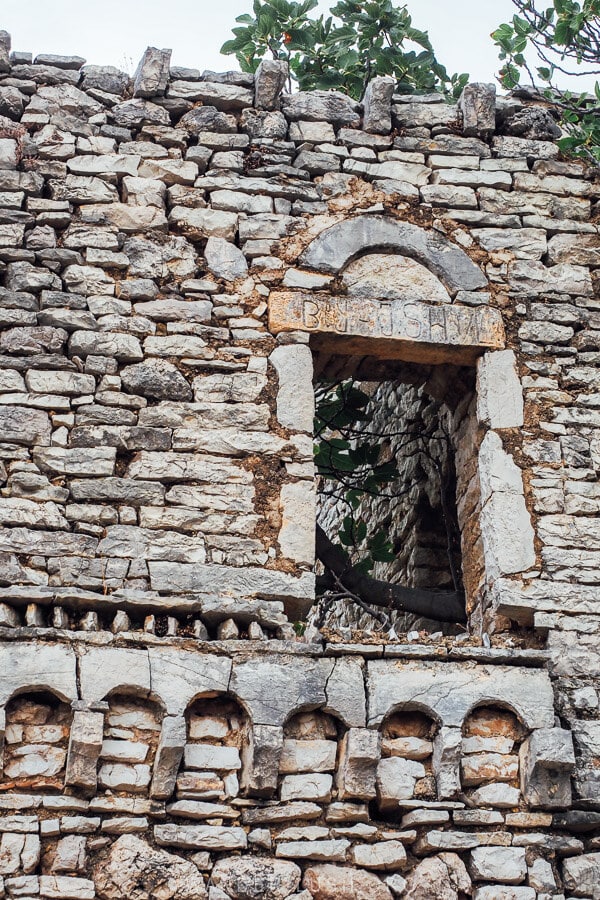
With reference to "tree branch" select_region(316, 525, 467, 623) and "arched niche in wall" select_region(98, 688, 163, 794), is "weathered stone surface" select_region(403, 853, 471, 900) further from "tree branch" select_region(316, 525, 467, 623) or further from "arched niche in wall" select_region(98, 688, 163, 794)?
"tree branch" select_region(316, 525, 467, 623)

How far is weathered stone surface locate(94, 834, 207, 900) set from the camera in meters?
4.88

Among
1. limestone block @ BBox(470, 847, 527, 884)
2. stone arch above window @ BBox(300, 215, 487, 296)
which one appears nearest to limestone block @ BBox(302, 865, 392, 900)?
limestone block @ BBox(470, 847, 527, 884)

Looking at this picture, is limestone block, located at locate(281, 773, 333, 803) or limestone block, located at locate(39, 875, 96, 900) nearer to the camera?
limestone block, located at locate(39, 875, 96, 900)

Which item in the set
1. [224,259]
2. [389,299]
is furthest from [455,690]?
[224,259]

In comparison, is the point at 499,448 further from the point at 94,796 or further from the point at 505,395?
the point at 94,796

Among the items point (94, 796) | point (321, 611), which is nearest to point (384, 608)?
point (321, 611)

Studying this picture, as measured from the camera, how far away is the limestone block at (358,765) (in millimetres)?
5215

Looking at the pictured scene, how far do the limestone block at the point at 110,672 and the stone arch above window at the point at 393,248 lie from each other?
224 cm

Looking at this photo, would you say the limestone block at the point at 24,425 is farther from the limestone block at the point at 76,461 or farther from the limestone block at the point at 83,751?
the limestone block at the point at 83,751

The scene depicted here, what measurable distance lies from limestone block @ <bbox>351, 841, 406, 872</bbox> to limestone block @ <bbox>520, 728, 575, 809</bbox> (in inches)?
22.9

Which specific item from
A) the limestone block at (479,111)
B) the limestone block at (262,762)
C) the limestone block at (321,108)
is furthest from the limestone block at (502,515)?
the limestone block at (321,108)

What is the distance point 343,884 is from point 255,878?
33cm

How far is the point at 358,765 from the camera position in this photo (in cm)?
524

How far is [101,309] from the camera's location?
245 inches
